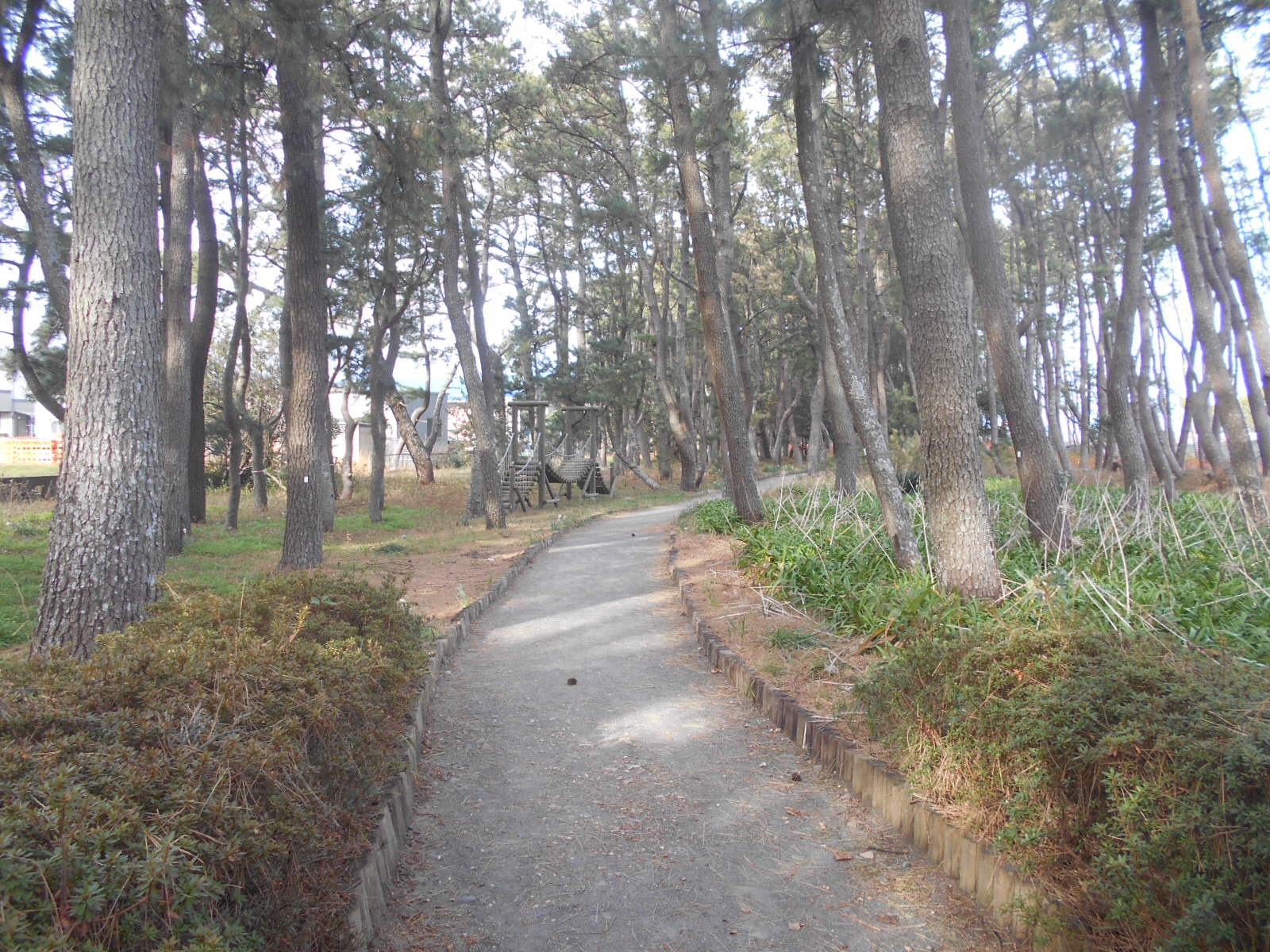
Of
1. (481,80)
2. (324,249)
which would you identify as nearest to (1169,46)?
(481,80)

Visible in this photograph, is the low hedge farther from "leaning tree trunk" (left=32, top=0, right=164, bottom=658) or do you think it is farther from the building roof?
the building roof

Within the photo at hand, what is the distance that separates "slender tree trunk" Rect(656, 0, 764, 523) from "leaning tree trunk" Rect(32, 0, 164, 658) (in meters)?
7.88

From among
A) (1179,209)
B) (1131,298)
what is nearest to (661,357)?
(1131,298)

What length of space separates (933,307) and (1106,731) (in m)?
3.68

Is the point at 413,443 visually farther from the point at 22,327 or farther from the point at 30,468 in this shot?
the point at 30,468

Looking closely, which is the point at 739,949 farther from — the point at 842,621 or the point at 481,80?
the point at 481,80

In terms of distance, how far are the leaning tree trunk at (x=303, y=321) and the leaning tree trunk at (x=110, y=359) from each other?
456 cm

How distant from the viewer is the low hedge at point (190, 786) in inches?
69.1

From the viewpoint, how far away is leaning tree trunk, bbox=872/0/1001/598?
5641 millimetres

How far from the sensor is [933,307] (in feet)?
19.0

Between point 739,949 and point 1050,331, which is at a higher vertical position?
point 1050,331

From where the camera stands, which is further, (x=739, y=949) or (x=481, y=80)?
(x=481, y=80)

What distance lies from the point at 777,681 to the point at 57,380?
2355 centimetres

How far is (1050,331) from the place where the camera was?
26.9 meters
